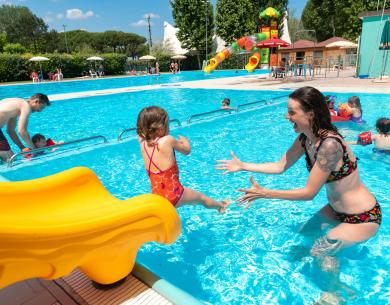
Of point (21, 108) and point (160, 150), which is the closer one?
point (160, 150)

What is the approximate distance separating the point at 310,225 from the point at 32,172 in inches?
214

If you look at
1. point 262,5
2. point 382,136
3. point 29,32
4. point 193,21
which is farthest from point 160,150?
point 29,32

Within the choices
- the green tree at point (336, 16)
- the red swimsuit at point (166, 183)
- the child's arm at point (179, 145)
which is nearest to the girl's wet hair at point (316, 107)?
the child's arm at point (179, 145)

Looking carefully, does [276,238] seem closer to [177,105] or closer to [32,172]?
[32,172]

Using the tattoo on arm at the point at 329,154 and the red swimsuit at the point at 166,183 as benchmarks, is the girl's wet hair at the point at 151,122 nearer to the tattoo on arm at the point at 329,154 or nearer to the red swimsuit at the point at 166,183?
the red swimsuit at the point at 166,183

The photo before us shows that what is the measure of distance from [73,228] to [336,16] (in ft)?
156

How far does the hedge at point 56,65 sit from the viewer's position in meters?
29.2

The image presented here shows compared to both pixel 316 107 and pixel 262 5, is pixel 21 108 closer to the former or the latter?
pixel 316 107

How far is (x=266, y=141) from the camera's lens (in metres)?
→ 8.30

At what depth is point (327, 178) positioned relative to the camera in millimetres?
2475

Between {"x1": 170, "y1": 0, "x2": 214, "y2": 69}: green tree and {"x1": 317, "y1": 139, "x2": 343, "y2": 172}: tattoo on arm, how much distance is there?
4521cm

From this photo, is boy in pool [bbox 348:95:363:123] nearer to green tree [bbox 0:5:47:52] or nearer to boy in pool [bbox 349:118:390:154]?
boy in pool [bbox 349:118:390:154]

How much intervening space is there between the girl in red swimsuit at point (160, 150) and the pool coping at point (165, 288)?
3.01ft

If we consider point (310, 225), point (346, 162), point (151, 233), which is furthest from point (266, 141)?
point (151, 233)
